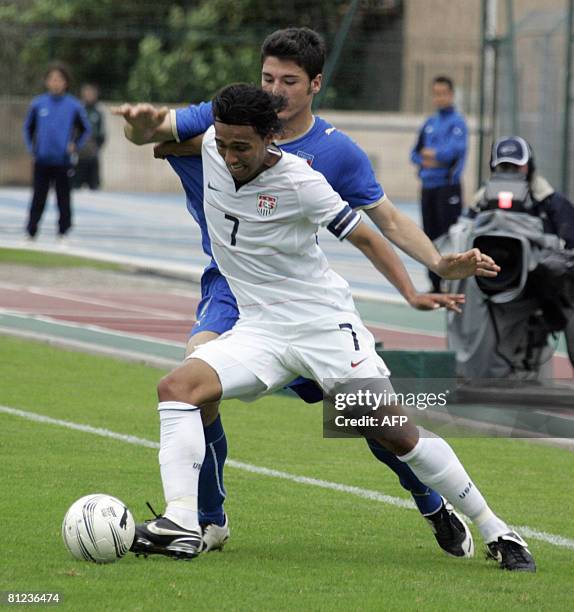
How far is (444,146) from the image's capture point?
60.1 ft

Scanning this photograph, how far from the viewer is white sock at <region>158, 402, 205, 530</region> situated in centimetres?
591

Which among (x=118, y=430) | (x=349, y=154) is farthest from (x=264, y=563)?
(x=118, y=430)

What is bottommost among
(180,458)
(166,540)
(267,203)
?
(166,540)

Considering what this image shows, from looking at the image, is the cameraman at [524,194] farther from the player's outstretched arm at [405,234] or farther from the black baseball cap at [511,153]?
the player's outstretched arm at [405,234]

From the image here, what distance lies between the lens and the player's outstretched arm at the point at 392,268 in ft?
20.2

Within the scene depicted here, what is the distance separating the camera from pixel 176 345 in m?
13.1

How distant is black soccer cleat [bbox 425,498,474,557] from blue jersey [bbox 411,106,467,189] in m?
12.1

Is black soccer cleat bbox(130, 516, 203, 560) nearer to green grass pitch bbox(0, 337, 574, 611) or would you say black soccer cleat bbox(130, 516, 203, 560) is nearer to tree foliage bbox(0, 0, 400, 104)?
green grass pitch bbox(0, 337, 574, 611)

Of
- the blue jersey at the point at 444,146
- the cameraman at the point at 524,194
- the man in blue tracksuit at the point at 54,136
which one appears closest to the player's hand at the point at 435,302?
the cameraman at the point at 524,194

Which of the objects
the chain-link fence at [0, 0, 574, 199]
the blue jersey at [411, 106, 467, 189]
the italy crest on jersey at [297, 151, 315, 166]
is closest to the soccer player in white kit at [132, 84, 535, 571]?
the italy crest on jersey at [297, 151, 315, 166]

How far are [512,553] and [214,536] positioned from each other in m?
1.23

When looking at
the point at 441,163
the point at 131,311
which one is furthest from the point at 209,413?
the point at 441,163

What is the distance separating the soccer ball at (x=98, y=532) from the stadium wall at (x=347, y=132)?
29.9 m

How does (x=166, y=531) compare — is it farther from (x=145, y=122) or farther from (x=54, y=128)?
(x=54, y=128)
